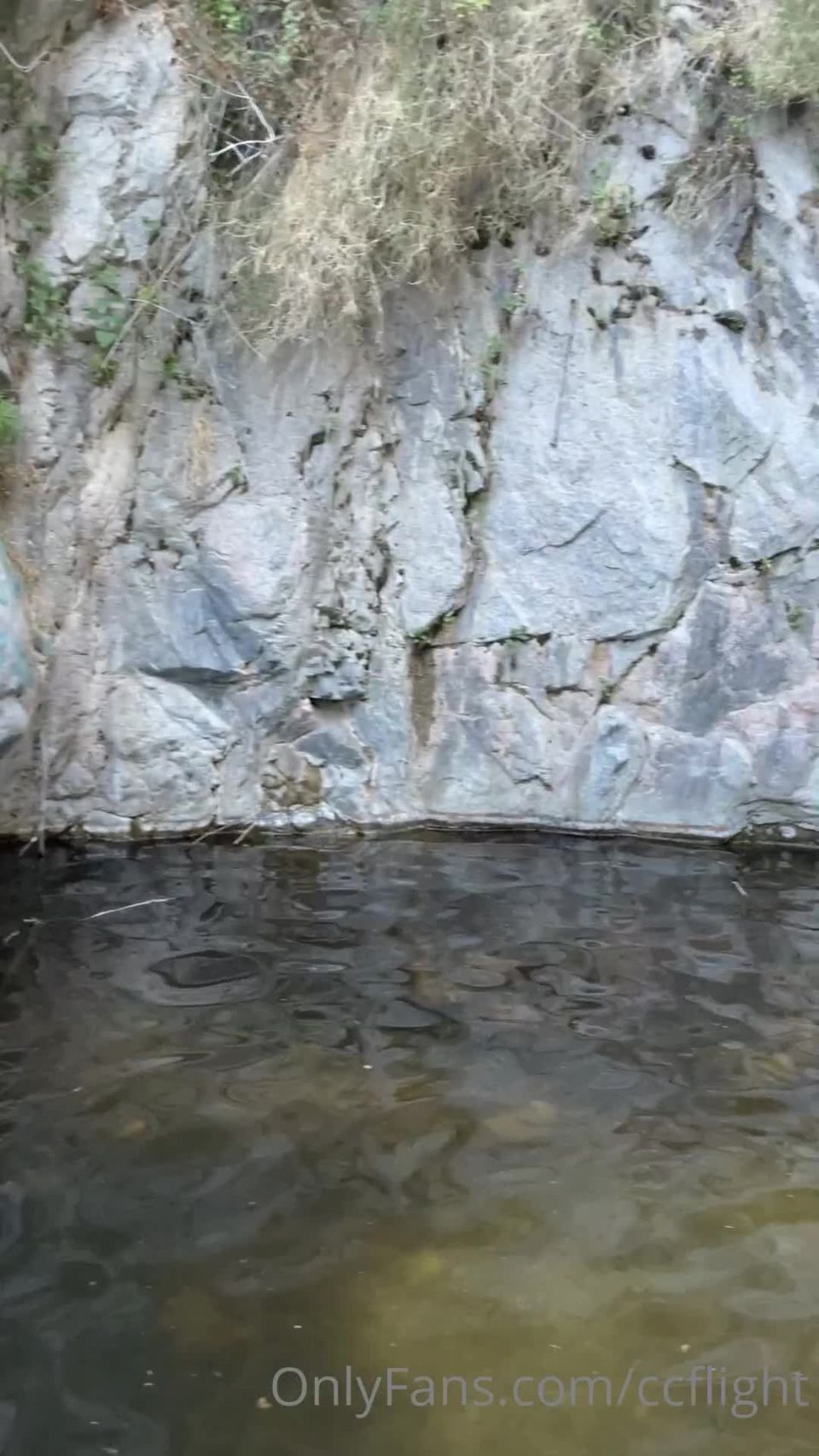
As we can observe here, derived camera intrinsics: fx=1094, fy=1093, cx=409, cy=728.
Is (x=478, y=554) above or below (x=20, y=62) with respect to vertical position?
below

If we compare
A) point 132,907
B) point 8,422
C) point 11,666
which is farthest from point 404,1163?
point 8,422

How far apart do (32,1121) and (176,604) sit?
10.1 ft

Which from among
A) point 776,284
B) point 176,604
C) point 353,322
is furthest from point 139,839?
point 776,284

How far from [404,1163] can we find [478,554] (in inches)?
143

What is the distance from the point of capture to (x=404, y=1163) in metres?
3.37

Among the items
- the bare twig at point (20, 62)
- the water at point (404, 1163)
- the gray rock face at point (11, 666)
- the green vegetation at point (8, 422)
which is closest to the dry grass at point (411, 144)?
the bare twig at point (20, 62)

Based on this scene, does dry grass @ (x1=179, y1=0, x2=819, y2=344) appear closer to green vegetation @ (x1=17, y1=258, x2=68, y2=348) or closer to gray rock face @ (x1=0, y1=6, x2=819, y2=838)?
gray rock face @ (x1=0, y1=6, x2=819, y2=838)

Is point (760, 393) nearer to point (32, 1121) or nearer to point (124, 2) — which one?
point (124, 2)

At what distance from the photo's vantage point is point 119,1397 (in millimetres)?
2539

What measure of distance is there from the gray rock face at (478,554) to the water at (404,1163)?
881mm

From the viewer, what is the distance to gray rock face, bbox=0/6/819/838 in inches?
229

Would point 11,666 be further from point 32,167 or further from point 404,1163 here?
point 404,1163

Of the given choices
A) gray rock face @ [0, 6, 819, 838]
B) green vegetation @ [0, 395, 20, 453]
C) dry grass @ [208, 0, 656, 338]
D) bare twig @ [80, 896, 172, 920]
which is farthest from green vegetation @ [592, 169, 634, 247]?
bare twig @ [80, 896, 172, 920]

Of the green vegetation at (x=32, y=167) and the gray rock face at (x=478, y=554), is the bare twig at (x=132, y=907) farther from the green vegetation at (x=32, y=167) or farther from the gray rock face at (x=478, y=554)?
the green vegetation at (x=32, y=167)
